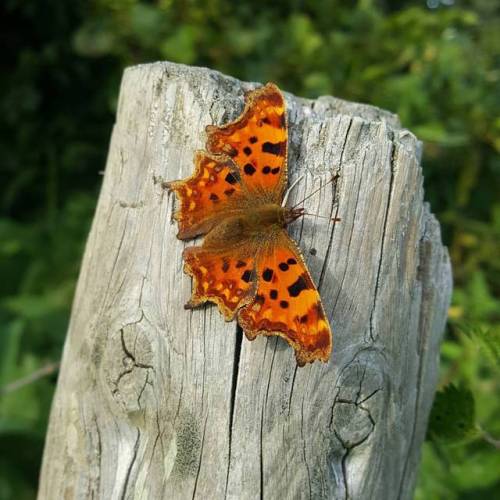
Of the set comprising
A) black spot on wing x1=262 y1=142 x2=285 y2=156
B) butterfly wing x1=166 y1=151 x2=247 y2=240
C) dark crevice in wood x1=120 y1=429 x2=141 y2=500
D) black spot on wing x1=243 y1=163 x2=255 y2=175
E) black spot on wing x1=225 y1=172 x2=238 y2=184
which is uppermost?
black spot on wing x1=262 y1=142 x2=285 y2=156

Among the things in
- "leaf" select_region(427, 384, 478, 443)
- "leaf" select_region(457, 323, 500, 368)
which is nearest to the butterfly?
"leaf" select_region(457, 323, 500, 368)

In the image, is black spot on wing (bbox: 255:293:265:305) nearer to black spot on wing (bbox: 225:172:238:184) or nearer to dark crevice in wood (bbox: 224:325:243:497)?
dark crevice in wood (bbox: 224:325:243:497)

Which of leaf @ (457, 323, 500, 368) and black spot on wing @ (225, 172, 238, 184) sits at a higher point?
black spot on wing @ (225, 172, 238, 184)

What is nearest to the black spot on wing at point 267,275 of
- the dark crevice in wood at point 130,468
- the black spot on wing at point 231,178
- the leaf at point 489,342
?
the black spot on wing at point 231,178

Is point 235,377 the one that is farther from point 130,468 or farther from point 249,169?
point 249,169

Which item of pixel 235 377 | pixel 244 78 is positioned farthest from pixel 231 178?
pixel 244 78

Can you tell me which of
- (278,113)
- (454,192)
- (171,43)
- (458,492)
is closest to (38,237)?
(171,43)

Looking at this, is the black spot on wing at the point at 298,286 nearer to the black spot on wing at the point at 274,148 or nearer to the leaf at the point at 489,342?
the black spot on wing at the point at 274,148
